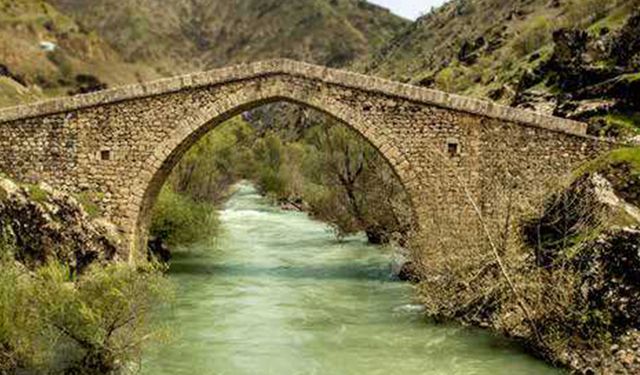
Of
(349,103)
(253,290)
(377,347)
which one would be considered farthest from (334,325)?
(349,103)

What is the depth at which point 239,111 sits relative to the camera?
1702cm

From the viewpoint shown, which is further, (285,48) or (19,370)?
(285,48)

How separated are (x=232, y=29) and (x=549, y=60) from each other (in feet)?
403

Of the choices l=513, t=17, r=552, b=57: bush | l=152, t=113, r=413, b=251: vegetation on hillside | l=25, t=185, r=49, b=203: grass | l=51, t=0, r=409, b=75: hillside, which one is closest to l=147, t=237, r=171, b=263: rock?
l=152, t=113, r=413, b=251: vegetation on hillside

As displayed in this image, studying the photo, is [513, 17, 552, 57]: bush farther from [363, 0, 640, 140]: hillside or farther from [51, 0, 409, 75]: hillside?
[51, 0, 409, 75]: hillside

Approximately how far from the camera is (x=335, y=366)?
1070 cm

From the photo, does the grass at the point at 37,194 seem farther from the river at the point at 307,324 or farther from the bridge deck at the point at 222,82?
the river at the point at 307,324

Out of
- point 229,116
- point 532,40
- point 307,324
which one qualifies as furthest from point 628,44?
point 532,40

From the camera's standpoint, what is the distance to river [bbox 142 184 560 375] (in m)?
10.6

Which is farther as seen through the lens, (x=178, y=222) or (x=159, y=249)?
(x=178, y=222)

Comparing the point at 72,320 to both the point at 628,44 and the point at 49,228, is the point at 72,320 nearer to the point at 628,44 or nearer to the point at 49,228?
the point at 49,228

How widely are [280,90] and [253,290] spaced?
14.3 feet

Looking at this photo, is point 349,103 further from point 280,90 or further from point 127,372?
point 127,372

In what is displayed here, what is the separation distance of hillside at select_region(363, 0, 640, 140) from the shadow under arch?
4086 millimetres
